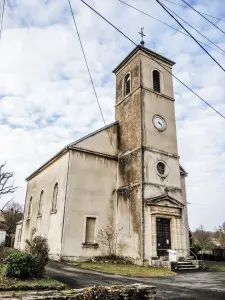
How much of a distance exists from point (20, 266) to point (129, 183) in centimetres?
1083

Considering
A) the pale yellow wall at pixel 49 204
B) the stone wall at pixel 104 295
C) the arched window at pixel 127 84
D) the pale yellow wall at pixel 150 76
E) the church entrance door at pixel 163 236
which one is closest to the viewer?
the stone wall at pixel 104 295

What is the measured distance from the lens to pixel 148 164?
707 inches

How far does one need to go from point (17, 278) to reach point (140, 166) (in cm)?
1103

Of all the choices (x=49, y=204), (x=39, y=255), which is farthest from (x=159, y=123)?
(x=39, y=255)

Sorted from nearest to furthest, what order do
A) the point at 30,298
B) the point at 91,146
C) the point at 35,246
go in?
the point at 30,298
the point at 35,246
the point at 91,146

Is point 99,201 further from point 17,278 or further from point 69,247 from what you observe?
point 17,278

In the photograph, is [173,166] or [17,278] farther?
[173,166]

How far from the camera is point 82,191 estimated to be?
17.8m

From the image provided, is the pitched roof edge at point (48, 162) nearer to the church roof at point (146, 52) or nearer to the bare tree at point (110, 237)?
the bare tree at point (110, 237)

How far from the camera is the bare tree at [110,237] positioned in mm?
17562

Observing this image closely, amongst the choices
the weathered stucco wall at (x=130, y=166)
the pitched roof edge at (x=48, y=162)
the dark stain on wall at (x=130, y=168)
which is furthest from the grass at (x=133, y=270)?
the pitched roof edge at (x=48, y=162)

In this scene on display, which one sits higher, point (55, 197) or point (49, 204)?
point (55, 197)

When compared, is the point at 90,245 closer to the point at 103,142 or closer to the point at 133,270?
the point at 133,270

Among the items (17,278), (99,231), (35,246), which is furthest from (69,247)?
(17,278)
